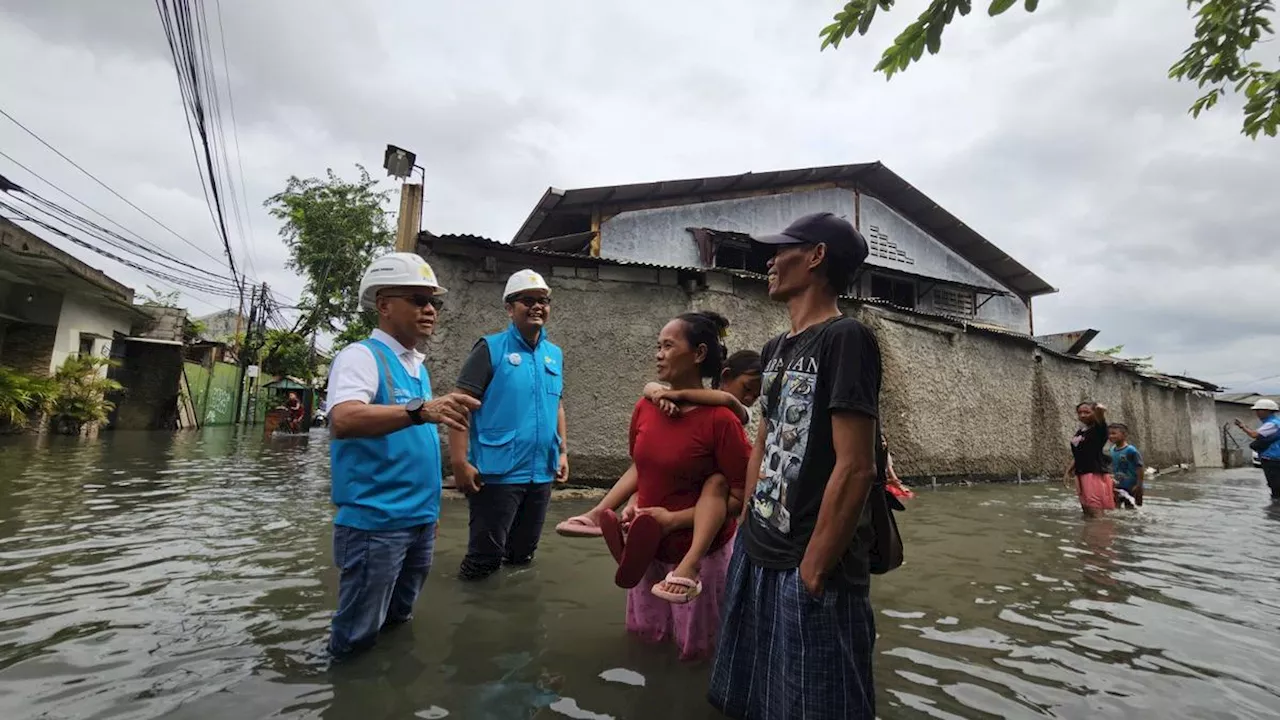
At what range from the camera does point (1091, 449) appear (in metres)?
7.11

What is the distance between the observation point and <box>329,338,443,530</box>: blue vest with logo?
228 cm

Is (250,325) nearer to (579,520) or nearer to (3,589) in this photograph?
(3,589)

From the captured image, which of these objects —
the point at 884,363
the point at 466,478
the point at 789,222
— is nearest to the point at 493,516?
the point at 466,478

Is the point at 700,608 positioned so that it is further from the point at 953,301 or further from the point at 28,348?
the point at 28,348

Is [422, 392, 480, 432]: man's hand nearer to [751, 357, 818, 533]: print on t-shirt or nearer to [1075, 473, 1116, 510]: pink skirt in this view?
[751, 357, 818, 533]: print on t-shirt

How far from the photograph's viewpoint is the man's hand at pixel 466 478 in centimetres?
311

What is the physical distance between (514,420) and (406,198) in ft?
19.7

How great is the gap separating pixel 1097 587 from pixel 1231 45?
328 cm

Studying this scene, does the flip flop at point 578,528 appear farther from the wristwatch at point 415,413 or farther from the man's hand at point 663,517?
the wristwatch at point 415,413

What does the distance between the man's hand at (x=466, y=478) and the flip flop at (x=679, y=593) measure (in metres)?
1.37

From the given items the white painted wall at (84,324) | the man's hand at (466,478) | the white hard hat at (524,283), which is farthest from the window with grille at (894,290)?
the white painted wall at (84,324)

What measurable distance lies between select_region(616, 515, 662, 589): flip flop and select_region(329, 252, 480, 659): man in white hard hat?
29.4 inches

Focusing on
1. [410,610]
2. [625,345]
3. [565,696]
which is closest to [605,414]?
[625,345]

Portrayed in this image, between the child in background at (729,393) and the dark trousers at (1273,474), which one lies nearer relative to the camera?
the child in background at (729,393)
